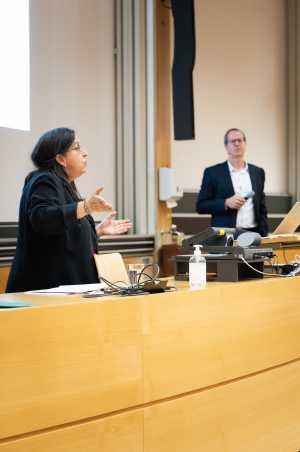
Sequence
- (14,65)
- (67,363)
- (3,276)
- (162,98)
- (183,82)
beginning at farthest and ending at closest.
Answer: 1. (162,98)
2. (14,65)
3. (3,276)
4. (183,82)
5. (67,363)

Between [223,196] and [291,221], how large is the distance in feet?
3.17

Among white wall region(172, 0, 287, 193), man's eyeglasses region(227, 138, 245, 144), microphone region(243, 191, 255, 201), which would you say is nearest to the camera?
microphone region(243, 191, 255, 201)

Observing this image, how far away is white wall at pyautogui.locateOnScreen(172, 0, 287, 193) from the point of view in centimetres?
643

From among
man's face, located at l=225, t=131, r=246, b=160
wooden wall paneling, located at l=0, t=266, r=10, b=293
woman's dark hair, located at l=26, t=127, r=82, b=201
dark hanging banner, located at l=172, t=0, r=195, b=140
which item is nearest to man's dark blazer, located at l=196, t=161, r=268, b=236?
man's face, located at l=225, t=131, r=246, b=160

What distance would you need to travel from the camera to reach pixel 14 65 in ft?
14.7

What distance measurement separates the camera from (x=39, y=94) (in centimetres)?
477

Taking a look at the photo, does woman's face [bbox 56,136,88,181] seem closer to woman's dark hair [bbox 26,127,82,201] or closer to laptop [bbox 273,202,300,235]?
woman's dark hair [bbox 26,127,82,201]

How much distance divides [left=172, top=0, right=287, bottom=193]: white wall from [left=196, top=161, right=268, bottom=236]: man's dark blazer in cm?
126

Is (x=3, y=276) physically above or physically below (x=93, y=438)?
above

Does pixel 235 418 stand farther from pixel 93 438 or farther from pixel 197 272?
pixel 93 438

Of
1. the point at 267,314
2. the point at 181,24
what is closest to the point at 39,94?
the point at 181,24

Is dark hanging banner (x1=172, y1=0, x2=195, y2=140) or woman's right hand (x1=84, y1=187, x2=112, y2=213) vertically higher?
dark hanging banner (x1=172, y1=0, x2=195, y2=140)

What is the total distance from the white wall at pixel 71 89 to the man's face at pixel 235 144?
94 centimetres

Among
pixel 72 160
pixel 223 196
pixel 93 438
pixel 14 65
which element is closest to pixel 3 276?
pixel 14 65
